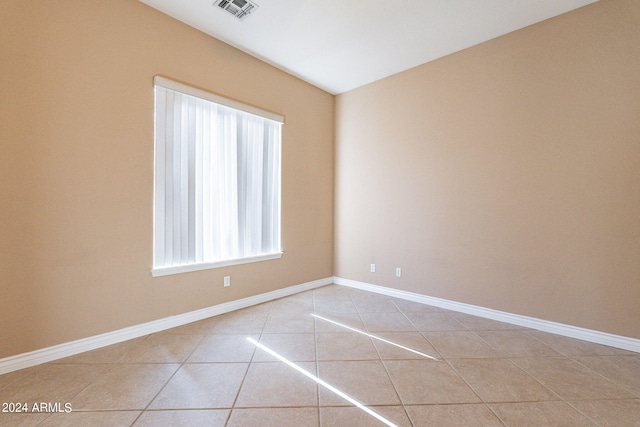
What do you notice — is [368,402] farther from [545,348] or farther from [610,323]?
[610,323]

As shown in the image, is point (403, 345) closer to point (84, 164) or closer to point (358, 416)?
point (358, 416)

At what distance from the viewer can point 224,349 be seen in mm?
2236

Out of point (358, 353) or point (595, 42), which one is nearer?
point (358, 353)

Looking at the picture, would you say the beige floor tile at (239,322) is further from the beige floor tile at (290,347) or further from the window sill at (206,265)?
the window sill at (206,265)

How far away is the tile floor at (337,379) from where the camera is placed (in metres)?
1.50

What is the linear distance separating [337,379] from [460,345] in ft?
4.16

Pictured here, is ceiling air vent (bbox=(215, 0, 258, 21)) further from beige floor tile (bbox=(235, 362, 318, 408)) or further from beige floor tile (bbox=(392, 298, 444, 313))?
beige floor tile (bbox=(392, 298, 444, 313))

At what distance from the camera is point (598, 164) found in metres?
2.38

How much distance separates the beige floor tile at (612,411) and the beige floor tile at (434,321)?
1084 millimetres

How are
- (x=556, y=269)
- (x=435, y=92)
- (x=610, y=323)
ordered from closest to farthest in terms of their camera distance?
1. (x=610, y=323)
2. (x=556, y=269)
3. (x=435, y=92)

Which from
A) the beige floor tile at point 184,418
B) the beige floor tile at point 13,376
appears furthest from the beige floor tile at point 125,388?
the beige floor tile at point 13,376

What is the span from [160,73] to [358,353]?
328cm

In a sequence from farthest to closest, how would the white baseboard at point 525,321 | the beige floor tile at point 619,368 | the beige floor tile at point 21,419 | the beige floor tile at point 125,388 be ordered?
the white baseboard at point 525,321 < the beige floor tile at point 619,368 < the beige floor tile at point 125,388 < the beige floor tile at point 21,419

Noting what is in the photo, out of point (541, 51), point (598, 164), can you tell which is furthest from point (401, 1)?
point (598, 164)
